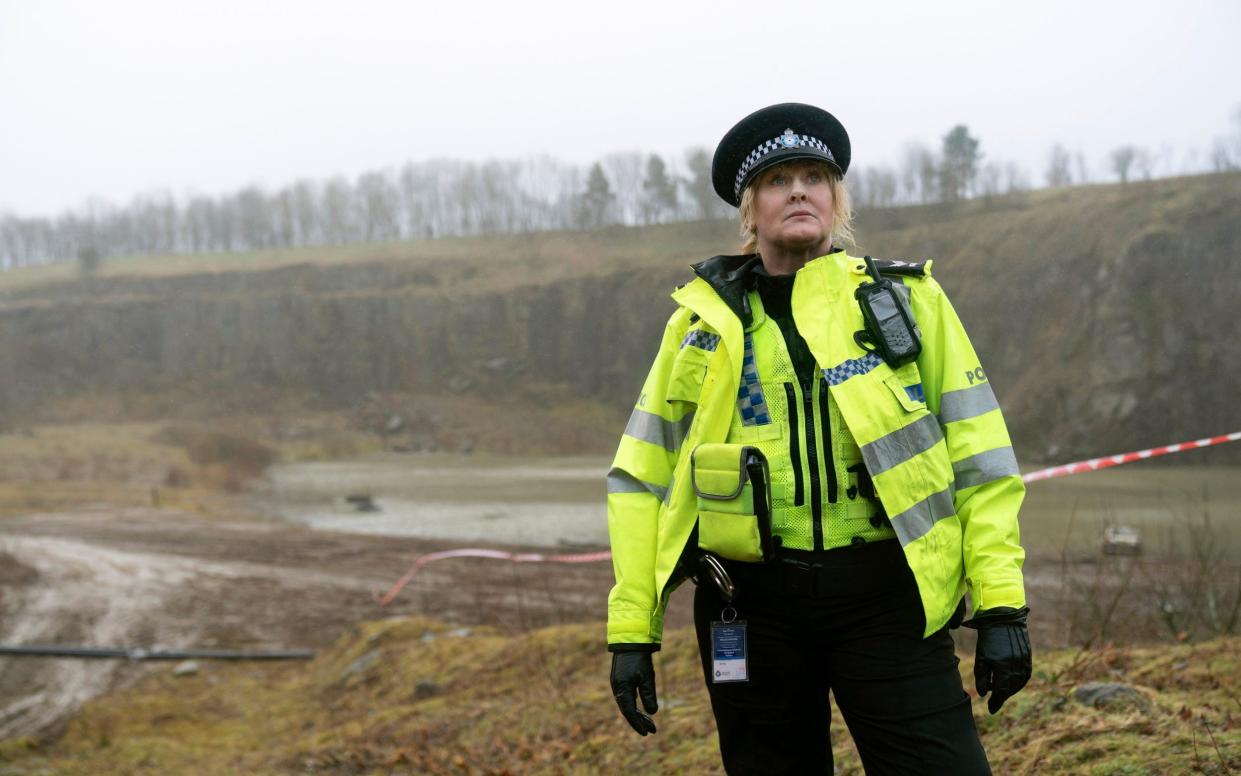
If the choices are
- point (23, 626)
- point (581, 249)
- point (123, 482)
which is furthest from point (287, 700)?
point (581, 249)

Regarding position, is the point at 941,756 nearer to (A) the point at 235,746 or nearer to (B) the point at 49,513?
(A) the point at 235,746

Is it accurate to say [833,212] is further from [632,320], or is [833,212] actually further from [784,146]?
[632,320]

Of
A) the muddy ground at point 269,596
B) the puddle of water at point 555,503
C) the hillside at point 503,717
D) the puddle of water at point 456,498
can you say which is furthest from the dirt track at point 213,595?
the puddle of water at point 555,503

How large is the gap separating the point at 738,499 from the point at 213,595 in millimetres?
12585

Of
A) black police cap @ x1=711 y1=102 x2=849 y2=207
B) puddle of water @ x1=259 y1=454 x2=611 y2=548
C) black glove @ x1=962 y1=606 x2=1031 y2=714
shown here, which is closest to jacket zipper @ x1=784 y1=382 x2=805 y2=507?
black glove @ x1=962 y1=606 x2=1031 y2=714

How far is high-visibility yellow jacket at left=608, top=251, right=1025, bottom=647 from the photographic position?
2102 mm

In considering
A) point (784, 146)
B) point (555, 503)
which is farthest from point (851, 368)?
point (555, 503)

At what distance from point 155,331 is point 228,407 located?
12.6 m

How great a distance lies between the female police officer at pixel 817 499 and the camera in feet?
6.89

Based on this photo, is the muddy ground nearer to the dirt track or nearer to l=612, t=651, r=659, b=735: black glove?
the dirt track

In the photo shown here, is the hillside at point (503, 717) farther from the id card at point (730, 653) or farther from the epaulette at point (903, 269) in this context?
the epaulette at point (903, 269)

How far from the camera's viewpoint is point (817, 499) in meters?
2.20

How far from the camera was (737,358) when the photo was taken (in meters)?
2.28

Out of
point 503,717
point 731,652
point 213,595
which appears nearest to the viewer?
point 731,652
